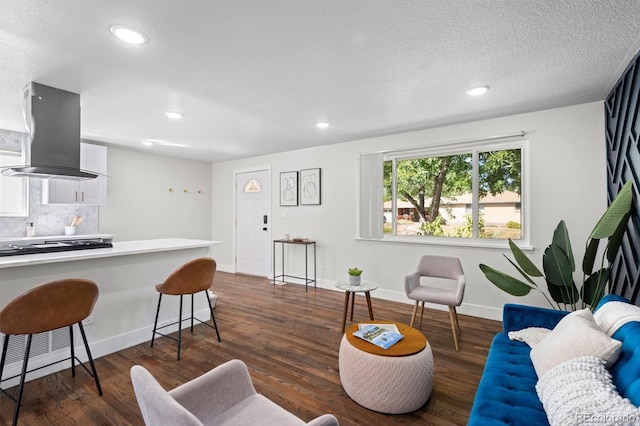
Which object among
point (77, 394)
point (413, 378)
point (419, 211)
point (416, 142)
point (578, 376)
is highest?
point (416, 142)

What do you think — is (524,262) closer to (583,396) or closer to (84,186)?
(583,396)

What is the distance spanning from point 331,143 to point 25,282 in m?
4.09

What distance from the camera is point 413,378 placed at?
6.37 ft

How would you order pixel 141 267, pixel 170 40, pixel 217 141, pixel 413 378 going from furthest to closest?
1. pixel 217 141
2. pixel 141 267
3. pixel 170 40
4. pixel 413 378

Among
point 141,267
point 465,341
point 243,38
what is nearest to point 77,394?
point 141,267

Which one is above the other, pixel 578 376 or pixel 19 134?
pixel 19 134

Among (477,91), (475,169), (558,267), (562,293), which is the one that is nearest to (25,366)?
(558,267)

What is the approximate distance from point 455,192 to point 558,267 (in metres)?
1.69

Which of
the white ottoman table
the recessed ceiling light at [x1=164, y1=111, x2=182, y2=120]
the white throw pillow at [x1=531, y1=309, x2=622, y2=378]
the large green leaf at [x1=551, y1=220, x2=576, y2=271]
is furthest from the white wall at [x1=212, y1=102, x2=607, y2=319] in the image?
the recessed ceiling light at [x1=164, y1=111, x2=182, y2=120]

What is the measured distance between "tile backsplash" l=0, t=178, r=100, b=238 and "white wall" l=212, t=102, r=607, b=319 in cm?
293

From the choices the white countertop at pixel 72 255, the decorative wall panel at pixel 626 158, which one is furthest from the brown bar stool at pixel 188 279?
the decorative wall panel at pixel 626 158

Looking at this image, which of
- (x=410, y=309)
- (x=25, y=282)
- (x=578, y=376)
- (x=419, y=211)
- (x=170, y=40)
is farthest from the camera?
(x=419, y=211)

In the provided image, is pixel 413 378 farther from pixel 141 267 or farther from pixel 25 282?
pixel 25 282

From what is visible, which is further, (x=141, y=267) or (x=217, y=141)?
(x=217, y=141)
